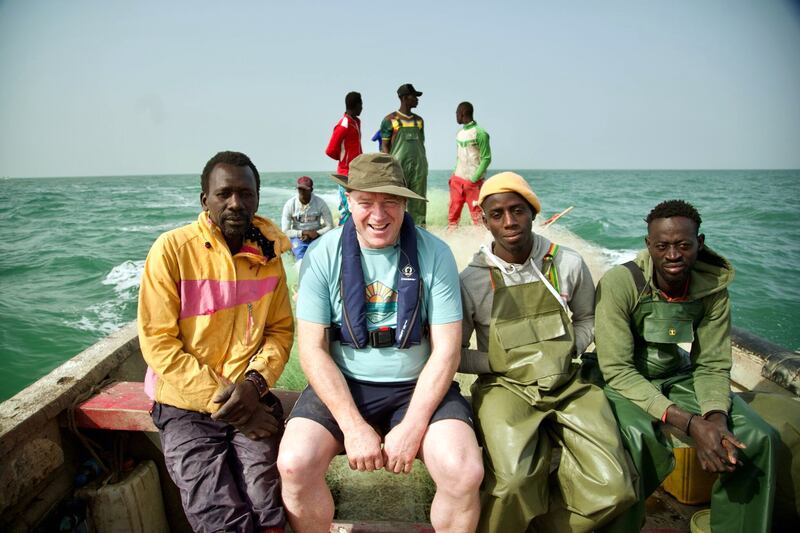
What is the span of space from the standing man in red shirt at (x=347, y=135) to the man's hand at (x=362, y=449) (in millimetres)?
4716

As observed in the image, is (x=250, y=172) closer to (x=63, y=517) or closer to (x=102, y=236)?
(x=63, y=517)

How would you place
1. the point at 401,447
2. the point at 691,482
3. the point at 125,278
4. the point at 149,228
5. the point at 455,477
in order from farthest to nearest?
1. the point at 149,228
2. the point at 125,278
3. the point at 691,482
4. the point at 401,447
5. the point at 455,477

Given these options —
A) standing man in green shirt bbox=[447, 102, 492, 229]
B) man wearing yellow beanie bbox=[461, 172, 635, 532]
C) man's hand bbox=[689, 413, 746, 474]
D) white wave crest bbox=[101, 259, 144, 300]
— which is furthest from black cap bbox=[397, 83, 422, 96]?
white wave crest bbox=[101, 259, 144, 300]

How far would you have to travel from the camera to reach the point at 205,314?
231 cm

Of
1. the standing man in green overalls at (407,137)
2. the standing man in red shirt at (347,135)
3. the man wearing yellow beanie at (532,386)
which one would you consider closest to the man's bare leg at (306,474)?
the man wearing yellow beanie at (532,386)

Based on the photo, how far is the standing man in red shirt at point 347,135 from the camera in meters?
6.44

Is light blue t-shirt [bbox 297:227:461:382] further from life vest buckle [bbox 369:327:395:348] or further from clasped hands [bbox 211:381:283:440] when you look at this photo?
clasped hands [bbox 211:381:283:440]

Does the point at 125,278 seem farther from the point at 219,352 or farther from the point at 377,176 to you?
the point at 377,176

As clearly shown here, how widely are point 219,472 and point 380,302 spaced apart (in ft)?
3.44

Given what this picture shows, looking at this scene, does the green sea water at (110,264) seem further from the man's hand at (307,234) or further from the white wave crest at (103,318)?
the man's hand at (307,234)

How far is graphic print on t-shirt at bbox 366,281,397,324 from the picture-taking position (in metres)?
2.31

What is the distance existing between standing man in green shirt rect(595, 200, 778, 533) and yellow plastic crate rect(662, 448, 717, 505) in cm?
59

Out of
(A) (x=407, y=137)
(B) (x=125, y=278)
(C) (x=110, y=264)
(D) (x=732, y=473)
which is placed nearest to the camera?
(D) (x=732, y=473)

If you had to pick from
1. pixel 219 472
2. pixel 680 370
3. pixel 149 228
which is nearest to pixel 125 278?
pixel 149 228
